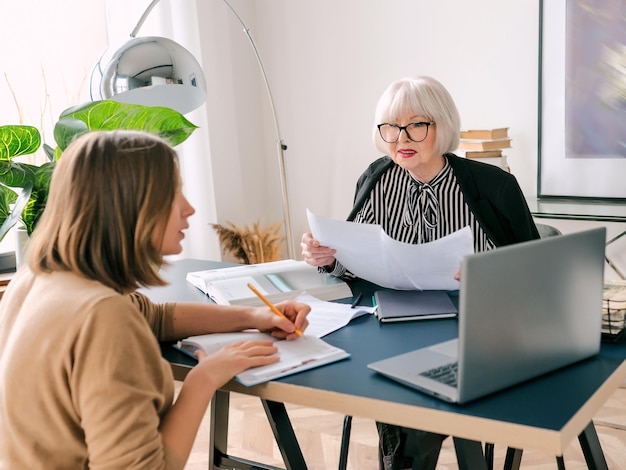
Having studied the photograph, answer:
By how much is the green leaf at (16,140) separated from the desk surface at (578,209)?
169cm

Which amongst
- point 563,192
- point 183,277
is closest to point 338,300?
point 183,277

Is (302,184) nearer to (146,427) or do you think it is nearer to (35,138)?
(35,138)

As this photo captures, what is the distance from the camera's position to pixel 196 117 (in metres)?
3.45

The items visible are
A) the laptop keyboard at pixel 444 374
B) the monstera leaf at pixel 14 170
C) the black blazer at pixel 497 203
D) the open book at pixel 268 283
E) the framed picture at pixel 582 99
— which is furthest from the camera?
the framed picture at pixel 582 99

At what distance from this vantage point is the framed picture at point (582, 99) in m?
→ 2.79

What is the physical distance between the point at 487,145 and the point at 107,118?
1525mm

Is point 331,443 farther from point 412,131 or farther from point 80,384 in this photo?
point 80,384

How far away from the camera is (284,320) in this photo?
4.64 ft

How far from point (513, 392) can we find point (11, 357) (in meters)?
0.72

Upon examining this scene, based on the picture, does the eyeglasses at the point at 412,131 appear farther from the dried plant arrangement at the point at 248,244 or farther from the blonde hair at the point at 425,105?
the dried plant arrangement at the point at 248,244

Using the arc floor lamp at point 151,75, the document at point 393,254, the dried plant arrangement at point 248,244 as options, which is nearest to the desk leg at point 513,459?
the document at point 393,254

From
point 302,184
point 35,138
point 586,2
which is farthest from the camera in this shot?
point 302,184

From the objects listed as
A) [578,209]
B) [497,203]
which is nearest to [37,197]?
[497,203]

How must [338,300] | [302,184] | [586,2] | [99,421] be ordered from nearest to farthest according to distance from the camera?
[99,421]
[338,300]
[586,2]
[302,184]
